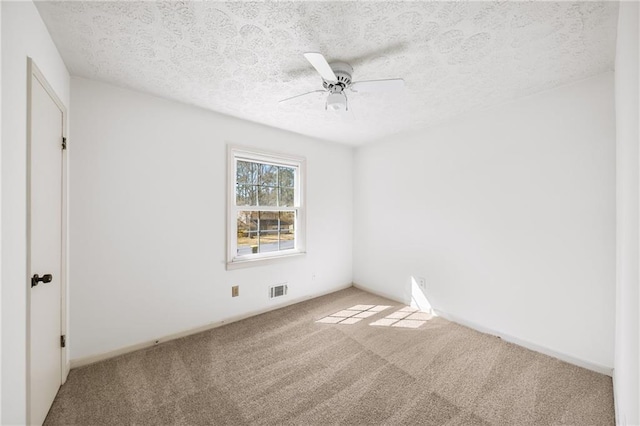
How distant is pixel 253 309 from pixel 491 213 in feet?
10.0

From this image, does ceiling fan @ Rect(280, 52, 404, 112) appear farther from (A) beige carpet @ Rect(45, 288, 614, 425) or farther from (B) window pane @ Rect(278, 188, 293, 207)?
(A) beige carpet @ Rect(45, 288, 614, 425)

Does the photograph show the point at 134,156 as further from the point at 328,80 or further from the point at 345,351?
the point at 345,351

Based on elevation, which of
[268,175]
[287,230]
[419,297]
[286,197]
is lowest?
[419,297]

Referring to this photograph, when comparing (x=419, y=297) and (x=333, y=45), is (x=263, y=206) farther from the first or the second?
(x=419, y=297)

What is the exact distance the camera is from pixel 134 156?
2.51 m

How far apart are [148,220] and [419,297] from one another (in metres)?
3.42

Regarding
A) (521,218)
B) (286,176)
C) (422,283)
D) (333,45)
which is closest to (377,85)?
(333,45)

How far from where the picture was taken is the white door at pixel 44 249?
146 cm

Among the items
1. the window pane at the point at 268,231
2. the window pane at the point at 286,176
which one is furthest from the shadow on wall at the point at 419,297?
the window pane at the point at 286,176

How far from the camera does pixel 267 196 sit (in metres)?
3.56

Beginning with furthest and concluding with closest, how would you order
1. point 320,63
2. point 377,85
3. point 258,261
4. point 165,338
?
point 258,261 < point 165,338 < point 377,85 < point 320,63

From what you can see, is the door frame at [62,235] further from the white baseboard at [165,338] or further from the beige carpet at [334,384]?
the beige carpet at [334,384]

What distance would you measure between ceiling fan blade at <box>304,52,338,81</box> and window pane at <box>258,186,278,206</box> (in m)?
1.97

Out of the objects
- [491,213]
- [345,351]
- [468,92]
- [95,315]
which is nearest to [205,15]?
[468,92]
